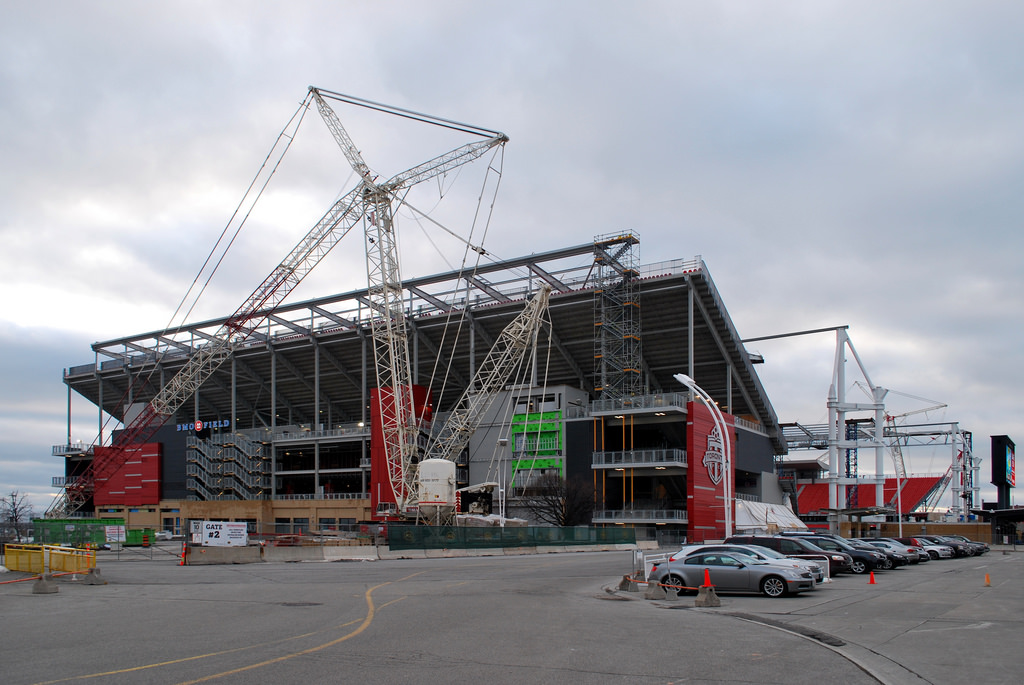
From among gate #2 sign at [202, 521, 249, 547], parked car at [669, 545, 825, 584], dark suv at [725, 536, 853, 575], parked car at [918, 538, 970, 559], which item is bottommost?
parked car at [918, 538, 970, 559]

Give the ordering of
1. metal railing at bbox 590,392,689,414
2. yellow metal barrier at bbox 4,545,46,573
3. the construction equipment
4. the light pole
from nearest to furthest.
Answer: yellow metal barrier at bbox 4,545,46,573
the light pole
metal railing at bbox 590,392,689,414
the construction equipment

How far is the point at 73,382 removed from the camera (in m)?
131

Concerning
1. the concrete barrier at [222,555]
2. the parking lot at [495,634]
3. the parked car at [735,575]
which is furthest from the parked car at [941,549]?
the concrete barrier at [222,555]

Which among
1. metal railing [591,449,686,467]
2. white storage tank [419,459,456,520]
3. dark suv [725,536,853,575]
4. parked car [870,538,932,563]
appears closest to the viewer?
A: dark suv [725,536,853,575]

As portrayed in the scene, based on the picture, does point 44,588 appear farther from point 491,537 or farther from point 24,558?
point 491,537

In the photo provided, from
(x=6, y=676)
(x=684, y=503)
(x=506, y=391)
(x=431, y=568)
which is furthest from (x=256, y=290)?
(x=6, y=676)

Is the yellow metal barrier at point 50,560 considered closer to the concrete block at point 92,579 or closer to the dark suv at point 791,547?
the concrete block at point 92,579

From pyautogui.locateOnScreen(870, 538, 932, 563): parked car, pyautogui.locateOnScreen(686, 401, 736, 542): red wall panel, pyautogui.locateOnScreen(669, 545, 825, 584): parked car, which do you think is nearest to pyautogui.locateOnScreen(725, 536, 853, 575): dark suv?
pyautogui.locateOnScreen(669, 545, 825, 584): parked car

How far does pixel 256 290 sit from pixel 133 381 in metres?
41.6

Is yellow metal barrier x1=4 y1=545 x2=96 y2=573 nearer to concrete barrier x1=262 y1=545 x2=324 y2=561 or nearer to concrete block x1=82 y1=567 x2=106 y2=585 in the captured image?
concrete block x1=82 y1=567 x2=106 y2=585

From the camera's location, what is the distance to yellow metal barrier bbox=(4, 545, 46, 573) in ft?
102

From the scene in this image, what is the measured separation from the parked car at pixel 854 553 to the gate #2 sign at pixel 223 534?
26708 millimetres

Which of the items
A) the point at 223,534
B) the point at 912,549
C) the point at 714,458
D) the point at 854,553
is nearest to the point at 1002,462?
the point at 714,458

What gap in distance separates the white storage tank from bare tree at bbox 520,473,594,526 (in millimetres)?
13338
